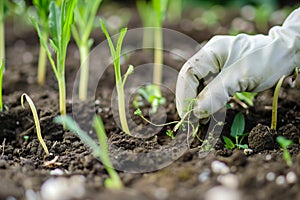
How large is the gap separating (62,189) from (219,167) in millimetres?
362

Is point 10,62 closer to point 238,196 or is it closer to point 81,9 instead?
point 81,9

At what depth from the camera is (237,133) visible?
132cm

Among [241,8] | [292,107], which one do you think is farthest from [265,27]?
[292,107]

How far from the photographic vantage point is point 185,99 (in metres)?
1.24

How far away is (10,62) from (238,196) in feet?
5.38

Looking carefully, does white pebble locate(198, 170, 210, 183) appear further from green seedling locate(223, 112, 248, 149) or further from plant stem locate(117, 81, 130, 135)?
plant stem locate(117, 81, 130, 135)

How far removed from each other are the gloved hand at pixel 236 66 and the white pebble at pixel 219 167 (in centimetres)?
23

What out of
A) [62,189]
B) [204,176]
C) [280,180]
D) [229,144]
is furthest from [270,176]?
[62,189]

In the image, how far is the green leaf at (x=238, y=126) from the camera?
1321 mm

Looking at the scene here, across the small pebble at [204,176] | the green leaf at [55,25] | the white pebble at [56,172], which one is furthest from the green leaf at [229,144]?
the green leaf at [55,25]

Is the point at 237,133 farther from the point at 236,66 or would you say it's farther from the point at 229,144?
the point at 236,66

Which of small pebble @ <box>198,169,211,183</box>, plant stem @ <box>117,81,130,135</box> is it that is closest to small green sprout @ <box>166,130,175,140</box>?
plant stem @ <box>117,81,130,135</box>

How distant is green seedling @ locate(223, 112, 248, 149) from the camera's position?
1.27m

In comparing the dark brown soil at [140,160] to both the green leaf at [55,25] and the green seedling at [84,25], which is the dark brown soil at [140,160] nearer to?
the green seedling at [84,25]
